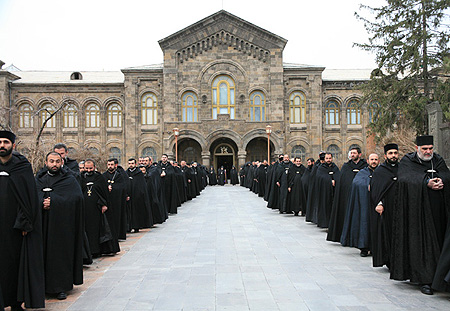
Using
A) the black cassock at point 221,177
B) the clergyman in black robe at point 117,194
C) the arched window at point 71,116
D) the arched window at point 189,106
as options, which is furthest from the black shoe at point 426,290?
the arched window at point 71,116

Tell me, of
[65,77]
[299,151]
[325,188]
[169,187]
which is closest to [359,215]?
[325,188]

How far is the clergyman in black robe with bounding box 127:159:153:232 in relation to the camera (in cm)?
1248

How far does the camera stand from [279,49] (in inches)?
1607

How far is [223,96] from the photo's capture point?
134ft

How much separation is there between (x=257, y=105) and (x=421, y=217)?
34.7m

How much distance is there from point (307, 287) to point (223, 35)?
36.4 metres

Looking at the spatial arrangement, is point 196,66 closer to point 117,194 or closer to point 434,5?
point 434,5

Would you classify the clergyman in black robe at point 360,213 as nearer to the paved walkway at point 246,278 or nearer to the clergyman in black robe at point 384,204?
the paved walkway at point 246,278

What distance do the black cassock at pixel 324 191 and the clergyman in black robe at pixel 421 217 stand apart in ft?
18.1

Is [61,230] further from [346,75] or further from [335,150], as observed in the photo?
[346,75]

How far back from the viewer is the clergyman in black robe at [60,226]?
6172 mm

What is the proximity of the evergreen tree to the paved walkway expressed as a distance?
1782 centimetres

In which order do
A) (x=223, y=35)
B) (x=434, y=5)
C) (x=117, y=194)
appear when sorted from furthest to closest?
(x=223, y=35) < (x=434, y=5) < (x=117, y=194)

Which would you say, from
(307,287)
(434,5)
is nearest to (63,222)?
(307,287)
